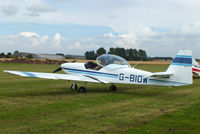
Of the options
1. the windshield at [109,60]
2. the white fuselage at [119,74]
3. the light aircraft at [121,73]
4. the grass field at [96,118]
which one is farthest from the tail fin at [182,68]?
the windshield at [109,60]

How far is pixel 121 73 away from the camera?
10727 millimetres

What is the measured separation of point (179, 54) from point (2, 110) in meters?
6.70

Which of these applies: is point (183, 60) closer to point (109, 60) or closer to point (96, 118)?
point (109, 60)

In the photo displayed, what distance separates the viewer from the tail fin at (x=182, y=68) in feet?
30.8

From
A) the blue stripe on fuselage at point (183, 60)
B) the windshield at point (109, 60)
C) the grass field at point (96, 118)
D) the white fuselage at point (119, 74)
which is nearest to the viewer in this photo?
the grass field at point (96, 118)

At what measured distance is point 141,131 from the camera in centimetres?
489

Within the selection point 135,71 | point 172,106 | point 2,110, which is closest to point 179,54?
point 135,71

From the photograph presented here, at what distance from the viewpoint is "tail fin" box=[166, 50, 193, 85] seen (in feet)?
30.8

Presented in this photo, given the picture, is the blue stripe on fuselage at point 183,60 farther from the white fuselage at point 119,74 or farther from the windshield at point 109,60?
the windshield at point 109,60

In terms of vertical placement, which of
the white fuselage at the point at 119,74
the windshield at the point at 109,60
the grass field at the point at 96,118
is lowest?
the grass field at the point at 96,118

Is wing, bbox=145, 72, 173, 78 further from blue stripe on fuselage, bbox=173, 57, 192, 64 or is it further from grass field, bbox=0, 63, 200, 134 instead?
grass field, bbox=0, 63, 200, 134

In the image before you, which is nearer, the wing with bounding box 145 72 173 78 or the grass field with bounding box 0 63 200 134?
the grass field with bounding box 0 63 200 134

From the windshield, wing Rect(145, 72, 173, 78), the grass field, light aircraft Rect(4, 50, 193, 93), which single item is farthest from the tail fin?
the windshield

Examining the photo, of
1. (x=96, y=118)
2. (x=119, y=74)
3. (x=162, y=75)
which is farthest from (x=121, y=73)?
(x=96, y=118)
